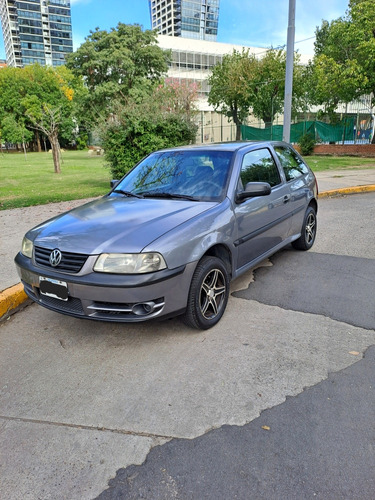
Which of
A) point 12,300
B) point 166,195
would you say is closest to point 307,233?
point 166,195

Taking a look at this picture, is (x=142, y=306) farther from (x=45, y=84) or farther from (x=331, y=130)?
(x=45, y=84)

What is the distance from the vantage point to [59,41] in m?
136

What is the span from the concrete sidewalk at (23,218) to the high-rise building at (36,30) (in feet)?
456

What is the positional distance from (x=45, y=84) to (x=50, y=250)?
232ft

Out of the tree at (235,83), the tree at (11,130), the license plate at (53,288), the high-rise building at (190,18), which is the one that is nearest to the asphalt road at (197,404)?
the license plate at (53,288)

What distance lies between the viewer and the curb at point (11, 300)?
398 centimetres

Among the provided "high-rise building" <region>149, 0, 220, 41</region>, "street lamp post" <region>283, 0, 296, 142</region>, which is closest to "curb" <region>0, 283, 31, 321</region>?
"street lamp post" <region>283, 0, 296, 142</region>

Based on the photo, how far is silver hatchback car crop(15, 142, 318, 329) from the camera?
2928mm

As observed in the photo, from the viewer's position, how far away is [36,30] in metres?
130

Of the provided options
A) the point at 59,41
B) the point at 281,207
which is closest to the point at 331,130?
the point at 281,207

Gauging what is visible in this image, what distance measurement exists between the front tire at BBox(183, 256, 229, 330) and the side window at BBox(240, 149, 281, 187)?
3.55ft

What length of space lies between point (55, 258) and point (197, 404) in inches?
63.2

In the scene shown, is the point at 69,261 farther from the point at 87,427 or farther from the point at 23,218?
the point at 23,218

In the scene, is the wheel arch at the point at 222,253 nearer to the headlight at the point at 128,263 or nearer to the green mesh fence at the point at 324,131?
the headlight at the point at 128,263
